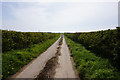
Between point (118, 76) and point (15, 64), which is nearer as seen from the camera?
point (118, 76)

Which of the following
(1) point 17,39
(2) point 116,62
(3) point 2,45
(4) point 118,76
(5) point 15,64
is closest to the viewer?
(4) point 118,76

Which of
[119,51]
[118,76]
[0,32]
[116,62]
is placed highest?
[0,32]

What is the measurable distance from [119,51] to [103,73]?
186 centimetres

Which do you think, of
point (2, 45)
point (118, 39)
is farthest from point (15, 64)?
point (118, 39)

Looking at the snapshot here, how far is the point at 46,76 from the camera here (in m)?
4.70

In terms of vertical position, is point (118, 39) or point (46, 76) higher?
point (118, 39)

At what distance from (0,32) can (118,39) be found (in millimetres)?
10830

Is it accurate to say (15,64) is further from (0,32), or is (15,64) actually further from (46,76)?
(0,32)

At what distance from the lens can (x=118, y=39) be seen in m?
5.18

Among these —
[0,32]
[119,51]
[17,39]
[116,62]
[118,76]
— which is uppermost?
[0,32]

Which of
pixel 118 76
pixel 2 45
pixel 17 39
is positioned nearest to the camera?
pixel 118 76

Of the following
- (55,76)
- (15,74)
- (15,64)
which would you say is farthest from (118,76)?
(15,64)

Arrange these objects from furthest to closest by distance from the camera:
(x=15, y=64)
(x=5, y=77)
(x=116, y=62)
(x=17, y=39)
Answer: (x=17, y=39)
(x=15, y=64)
(x=116, y=62)
(x=5, y=77)

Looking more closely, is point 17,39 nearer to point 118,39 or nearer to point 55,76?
point 55,76
